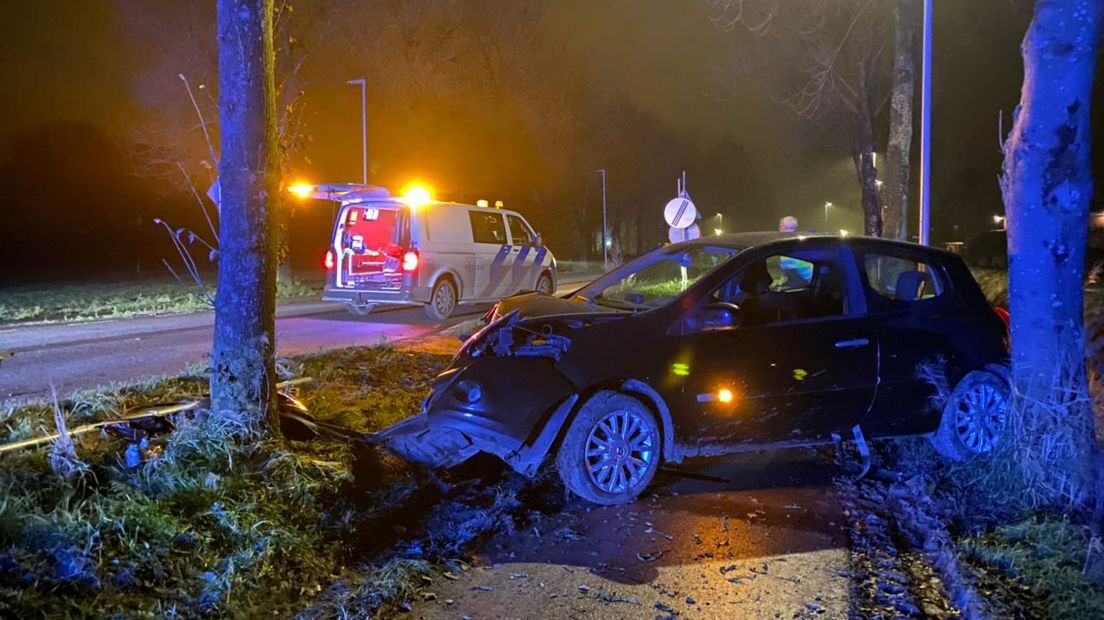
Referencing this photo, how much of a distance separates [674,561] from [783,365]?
1675mm

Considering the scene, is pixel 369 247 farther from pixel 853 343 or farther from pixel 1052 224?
pixel 1052 224

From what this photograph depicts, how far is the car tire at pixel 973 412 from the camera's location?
19.2ft

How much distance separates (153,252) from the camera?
45344 millimetres

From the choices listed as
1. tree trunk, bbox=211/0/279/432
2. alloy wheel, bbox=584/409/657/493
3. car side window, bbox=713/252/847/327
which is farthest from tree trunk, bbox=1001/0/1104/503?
tree trunk, bbox=211/0/279/432

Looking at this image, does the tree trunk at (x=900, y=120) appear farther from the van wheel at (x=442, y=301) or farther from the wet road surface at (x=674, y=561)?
the wet road surface at (x=674, y=561)

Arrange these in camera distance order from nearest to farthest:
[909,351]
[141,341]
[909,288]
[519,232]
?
[909,351] < [909,288] < [141,341] < [519,232]

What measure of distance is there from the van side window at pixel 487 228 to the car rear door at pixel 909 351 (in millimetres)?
9625

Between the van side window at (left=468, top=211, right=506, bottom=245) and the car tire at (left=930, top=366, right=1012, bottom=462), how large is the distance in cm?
1003

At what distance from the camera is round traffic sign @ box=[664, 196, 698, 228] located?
598 inches

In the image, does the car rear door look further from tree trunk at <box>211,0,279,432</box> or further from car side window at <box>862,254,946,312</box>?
tree trunk at <box>211,0,279,432</box>

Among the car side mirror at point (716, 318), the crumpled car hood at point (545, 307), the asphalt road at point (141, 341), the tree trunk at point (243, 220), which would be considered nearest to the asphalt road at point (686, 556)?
the car side mirror at point (716, 318)

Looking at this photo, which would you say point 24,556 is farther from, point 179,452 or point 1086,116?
point 1086,116

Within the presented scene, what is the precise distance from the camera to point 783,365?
5.45m

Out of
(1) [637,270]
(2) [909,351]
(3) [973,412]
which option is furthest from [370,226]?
Result: (3) [973,412]
